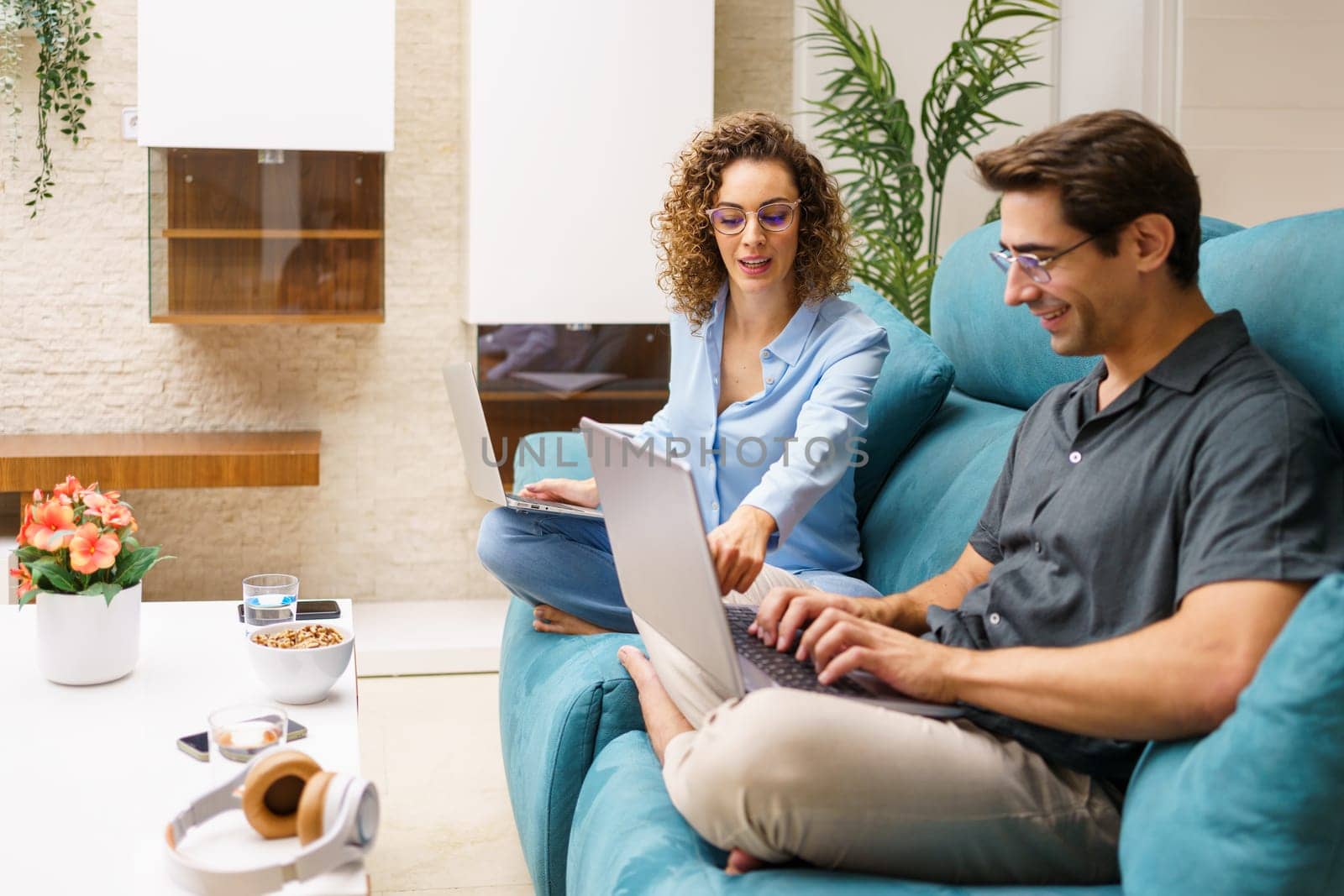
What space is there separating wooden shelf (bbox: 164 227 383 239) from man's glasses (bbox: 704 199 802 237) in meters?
1.56

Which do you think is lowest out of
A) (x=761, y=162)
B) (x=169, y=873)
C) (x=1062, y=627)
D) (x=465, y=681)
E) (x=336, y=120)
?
(x=465, y=681)

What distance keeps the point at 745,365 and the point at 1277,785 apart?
1294mm

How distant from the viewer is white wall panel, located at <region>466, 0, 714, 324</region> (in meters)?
3.17

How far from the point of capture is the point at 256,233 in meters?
3.23

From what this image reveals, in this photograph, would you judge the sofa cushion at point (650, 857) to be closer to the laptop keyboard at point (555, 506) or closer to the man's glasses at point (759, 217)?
the laptop keyboard at point (555, 506)

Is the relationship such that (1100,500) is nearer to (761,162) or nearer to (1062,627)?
(1062,627)

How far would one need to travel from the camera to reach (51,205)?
A: 11.0 ft

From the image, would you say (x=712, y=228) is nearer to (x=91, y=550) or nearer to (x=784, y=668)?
(x=784, y=668)

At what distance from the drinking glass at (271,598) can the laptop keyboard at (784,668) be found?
602 millimetres

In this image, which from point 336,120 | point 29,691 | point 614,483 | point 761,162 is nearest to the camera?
point 614,483

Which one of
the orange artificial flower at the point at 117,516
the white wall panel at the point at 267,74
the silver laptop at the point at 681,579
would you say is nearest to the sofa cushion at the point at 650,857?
the silver laptop at the point at 681,579

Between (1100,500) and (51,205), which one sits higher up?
(51,205)

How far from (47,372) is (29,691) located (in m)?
2.06

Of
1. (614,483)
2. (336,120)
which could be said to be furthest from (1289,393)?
(336,120)
